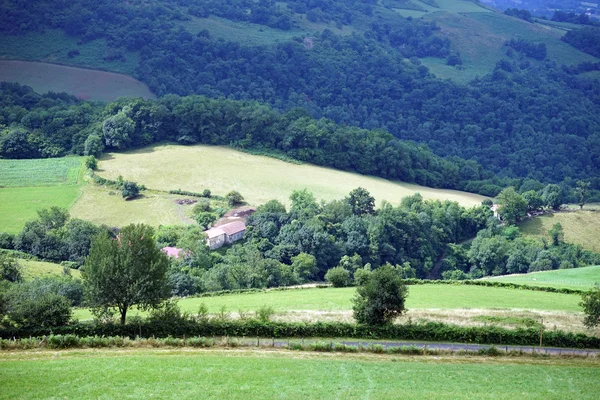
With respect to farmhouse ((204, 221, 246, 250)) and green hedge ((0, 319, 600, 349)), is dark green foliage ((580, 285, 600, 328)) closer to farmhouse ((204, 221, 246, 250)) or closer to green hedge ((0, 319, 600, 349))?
green hedge ((0, 319, 600, 349))

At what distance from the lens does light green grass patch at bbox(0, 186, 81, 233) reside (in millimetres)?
91562

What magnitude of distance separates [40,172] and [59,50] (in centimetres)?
6547

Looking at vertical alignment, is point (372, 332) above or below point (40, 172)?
above

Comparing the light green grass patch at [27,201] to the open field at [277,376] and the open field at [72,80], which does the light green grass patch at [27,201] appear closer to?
the open field at [277,376]

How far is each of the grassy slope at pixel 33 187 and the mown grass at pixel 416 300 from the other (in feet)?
119

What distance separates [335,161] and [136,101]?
108ft

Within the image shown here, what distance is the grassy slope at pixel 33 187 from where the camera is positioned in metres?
94.0

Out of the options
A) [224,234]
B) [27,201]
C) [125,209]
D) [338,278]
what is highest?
[338,278]

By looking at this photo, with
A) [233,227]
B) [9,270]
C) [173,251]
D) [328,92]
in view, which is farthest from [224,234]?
[328,92]

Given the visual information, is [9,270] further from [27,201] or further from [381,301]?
[381,301]

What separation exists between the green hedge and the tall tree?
1984 mm

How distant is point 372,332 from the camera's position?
53031 mm

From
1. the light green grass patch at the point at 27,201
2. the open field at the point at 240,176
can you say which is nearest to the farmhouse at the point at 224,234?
the open field at the point at 240,176

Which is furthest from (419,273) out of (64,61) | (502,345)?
(64,61)
